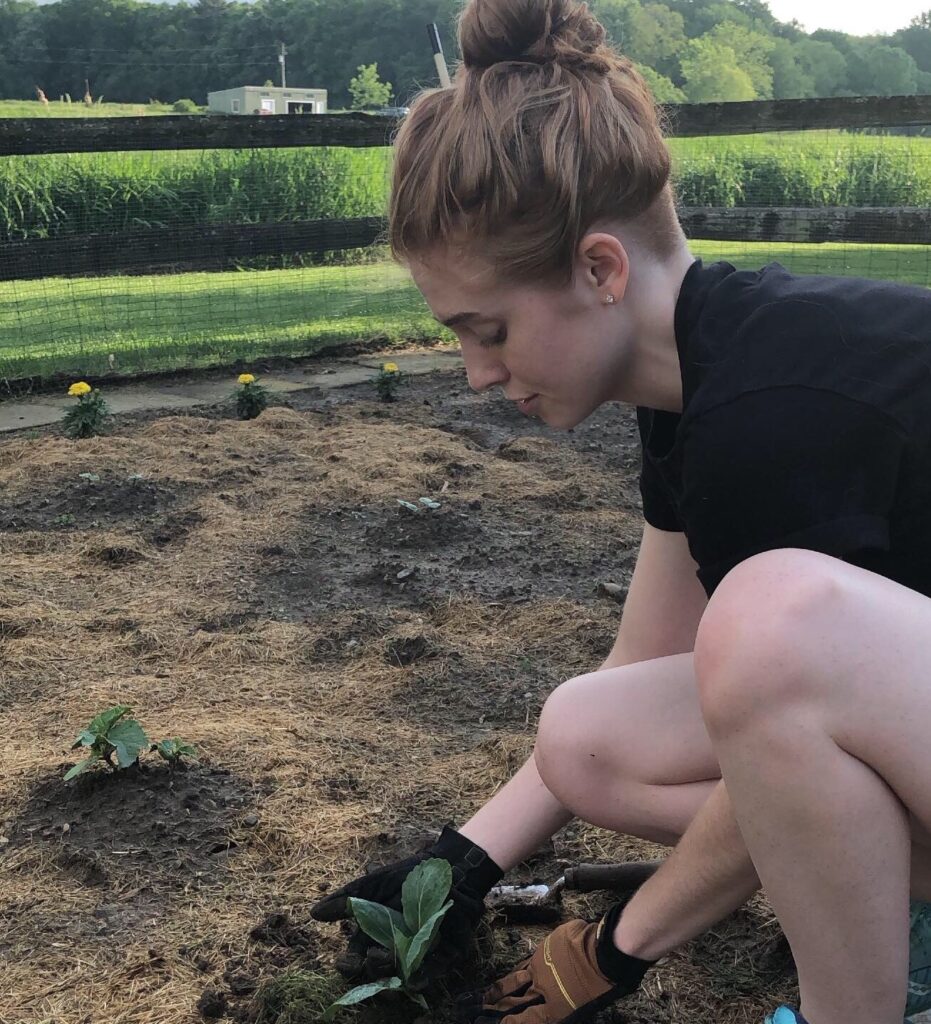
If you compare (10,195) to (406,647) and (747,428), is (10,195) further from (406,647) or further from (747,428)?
(747,428)

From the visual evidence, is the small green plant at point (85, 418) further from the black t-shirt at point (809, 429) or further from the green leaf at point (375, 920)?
the black t-shirt at point (809, 429)

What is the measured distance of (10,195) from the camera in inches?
494

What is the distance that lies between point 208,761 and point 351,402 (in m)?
3.45

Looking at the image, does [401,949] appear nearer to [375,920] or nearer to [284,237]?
[375,920]

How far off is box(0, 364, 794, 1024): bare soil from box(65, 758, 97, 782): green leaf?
40 mm

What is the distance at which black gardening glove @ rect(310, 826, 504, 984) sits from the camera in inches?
62.6

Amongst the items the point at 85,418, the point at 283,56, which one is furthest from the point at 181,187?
the point at 283,56

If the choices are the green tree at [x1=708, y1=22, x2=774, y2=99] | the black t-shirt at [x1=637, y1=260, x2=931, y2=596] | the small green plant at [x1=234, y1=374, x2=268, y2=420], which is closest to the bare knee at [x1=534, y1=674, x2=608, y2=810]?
the black t-shirt at [x1=637, y1=260, x2=931, y2=596]

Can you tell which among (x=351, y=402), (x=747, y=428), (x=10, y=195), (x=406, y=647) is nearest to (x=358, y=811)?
(x=406, y=647)

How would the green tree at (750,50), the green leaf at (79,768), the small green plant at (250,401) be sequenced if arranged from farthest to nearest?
the green tree at (750,50), the small green plant at (250,401), the green leaf at (79,768)

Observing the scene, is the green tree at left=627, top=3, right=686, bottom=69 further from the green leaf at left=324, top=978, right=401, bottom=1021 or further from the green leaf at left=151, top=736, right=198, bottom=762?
the green leaf at left=324, top=978, right=401, bottom=1021

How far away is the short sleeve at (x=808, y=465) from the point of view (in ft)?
3.81

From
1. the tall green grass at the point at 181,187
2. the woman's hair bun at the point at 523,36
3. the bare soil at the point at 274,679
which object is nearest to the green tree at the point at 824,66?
the tall green grass at the point at 181,187

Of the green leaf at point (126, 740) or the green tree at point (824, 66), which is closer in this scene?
the green leaf at point (126, 740)
